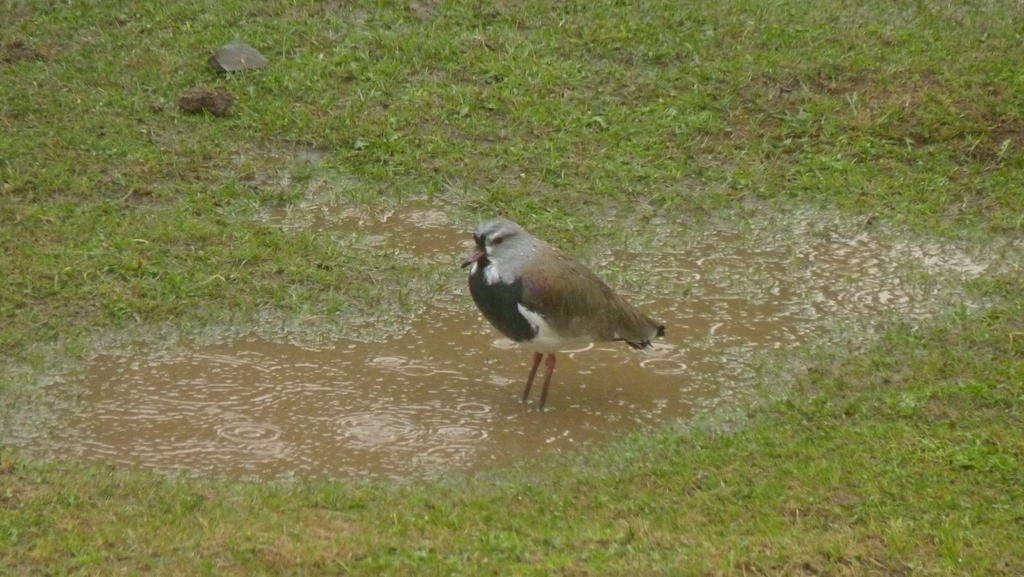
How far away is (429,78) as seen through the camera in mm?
10953

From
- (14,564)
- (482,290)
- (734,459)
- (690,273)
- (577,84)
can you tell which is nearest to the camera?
(14,564)

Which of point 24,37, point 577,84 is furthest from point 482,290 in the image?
point 24,37

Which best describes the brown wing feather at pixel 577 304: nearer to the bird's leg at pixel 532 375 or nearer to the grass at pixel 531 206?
the bird's leg at pixel 532 375

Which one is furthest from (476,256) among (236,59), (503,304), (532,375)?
(236,59)

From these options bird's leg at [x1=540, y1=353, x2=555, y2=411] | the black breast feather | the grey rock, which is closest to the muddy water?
bird's leg at [x1=540, y1=353, x2=555, y2=411]

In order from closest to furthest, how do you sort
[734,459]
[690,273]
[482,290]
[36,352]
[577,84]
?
[734,459] → [482,290] → [36,352] → [690,273] → [577,84]

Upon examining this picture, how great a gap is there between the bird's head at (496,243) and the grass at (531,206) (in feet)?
3.67

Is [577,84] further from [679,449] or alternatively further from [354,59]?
[679,449]

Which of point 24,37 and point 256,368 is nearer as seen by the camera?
point 256,368

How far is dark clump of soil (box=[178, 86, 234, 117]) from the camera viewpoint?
10.4 metres

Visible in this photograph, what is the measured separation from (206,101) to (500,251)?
4.04 metres

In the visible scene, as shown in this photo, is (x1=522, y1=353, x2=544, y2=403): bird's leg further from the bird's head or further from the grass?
the grass

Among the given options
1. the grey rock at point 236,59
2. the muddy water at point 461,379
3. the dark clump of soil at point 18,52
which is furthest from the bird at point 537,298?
the dark clump of soil at point 18,52

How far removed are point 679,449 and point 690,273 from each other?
2184mm
